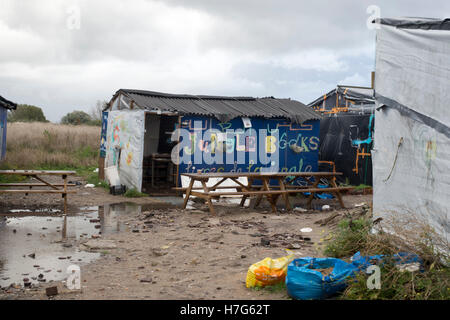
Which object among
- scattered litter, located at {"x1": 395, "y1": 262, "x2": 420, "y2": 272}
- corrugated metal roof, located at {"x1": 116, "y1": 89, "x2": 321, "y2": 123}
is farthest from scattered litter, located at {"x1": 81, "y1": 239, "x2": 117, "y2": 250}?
corrugated metal roof, located at {"x1": 116, "y1": 89, "x2": 321, "y2": 123}

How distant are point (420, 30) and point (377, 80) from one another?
1093mm

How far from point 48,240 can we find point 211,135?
24.4 ft

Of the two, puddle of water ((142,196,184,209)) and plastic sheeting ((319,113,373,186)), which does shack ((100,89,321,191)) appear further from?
plastic sheeting ((319,113,373,186))

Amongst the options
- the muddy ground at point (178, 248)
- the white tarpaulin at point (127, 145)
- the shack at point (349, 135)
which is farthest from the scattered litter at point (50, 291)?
the shack at point (349, 135)

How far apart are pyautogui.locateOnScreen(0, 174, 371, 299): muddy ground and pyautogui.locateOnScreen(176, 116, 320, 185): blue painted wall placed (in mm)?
2734

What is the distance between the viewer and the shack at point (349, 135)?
1534cm

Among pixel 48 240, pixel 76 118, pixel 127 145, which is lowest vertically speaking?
pixel 48 240

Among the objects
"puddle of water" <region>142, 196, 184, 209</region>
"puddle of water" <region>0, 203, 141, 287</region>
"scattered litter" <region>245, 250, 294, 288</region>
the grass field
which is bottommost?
"puddle of water" <region>0, 203, 141, 287</region>

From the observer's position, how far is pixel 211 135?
14289mm

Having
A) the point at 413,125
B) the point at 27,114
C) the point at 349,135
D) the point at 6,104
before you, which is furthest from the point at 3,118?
the point at 27,114

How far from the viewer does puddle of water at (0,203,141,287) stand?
5.92 meters

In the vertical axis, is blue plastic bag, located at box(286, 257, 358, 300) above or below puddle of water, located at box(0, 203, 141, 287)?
above

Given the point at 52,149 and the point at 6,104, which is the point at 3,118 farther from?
the point at 52,149
